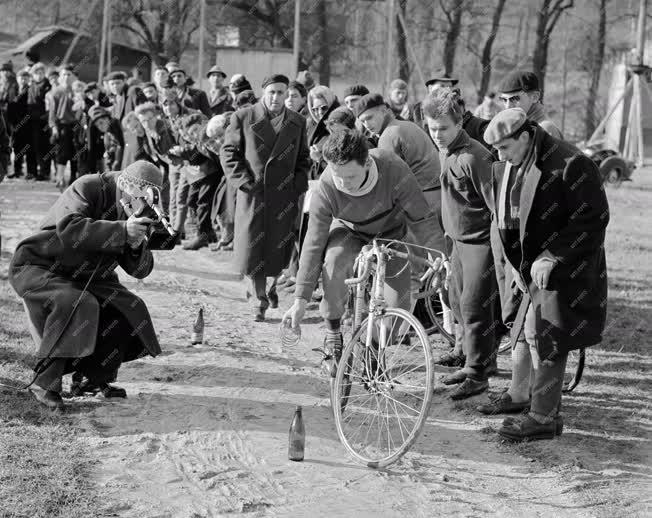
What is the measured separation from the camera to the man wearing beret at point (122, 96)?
1491cm

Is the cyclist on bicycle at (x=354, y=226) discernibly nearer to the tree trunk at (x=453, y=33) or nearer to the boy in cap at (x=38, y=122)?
the boy in cap at (x=38, y=122)

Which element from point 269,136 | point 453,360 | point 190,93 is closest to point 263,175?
point 269,136

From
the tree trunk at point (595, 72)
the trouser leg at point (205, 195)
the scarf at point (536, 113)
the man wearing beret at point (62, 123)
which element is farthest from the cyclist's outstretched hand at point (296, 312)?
the tree trunk at point (595, 72)

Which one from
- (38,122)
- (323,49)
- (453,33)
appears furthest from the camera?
(453,33)

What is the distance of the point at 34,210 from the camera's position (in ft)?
48.8

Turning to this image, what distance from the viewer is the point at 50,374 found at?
229 inches

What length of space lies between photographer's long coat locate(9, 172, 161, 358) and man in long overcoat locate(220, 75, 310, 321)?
283cm

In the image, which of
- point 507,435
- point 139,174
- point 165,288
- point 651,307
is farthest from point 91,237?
point 651,307

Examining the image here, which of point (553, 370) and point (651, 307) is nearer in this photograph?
point (553, 370)

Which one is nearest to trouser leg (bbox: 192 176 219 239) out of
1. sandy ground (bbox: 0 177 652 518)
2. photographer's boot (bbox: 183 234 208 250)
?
photographer's boot (bbox: 183 234 208 250)

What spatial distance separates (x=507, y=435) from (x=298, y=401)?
1400mm

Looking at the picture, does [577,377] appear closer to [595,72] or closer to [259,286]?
[259,286]

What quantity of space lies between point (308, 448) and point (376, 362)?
60 centimetres

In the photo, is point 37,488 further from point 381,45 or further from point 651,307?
point 381,45
